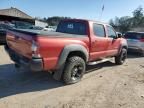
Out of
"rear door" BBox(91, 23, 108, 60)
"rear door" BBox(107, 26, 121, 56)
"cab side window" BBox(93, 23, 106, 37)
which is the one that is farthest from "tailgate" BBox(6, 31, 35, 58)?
"rear door" BBox(107, 26, 121, 56)

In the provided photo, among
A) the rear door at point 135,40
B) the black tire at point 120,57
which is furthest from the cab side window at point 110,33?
the rear door at point 135,40

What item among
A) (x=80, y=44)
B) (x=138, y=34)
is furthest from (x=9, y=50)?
(x=138, y=34)

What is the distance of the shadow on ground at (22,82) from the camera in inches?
212

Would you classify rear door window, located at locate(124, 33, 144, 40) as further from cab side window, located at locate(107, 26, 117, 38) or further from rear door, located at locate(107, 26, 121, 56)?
cab side window, located at locate(107, 26, 117, 38)

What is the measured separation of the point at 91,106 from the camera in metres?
4.68

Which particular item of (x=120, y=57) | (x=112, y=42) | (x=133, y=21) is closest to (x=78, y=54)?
(x=112, y=42)

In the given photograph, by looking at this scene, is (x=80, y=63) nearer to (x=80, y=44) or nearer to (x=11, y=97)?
(x=80, y=44)

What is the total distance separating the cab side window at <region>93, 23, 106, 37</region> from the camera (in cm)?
691

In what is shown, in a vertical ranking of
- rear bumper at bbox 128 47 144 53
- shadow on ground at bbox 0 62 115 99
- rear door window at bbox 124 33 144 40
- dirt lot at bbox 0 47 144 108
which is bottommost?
dirt lot at bbox 0 47 144 108

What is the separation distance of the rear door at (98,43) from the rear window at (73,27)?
0.40m

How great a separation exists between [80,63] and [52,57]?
1.21 meters

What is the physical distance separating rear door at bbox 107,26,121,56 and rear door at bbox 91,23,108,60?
0.38 meters

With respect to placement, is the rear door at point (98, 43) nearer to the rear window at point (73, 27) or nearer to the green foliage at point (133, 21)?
the rear window at point (73, 27)

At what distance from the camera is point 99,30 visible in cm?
719
